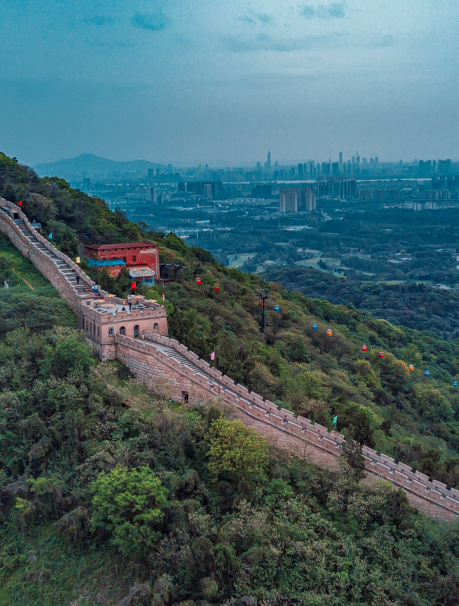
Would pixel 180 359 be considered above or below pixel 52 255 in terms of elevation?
below

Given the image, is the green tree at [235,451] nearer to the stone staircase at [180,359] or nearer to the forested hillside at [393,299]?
the stone staircase at [180,359]

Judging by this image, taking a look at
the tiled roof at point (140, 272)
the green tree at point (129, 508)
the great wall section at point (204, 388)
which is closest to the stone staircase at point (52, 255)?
the great wall section at point (204, 388)

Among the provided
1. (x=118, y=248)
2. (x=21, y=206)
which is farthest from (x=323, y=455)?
(x=21, y=206)

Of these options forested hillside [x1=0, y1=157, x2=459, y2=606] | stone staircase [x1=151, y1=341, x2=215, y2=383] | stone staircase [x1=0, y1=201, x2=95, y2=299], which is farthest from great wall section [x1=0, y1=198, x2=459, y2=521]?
forested hillside [x1=0, y1=157, x2=459, y2=606]

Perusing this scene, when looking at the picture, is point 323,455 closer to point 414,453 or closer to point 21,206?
point 414,453

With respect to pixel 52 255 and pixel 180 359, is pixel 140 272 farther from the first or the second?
pixel 180 359

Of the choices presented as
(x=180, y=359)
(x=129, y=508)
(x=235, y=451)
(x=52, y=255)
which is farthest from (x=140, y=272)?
(x=129, y=508)
